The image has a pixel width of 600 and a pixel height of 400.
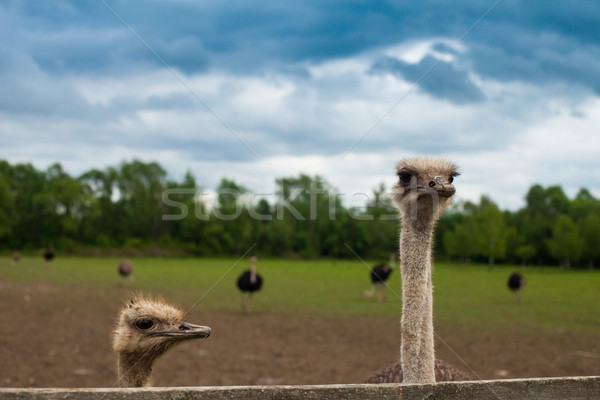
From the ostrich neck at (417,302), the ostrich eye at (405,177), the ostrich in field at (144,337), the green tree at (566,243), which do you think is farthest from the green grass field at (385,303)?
the green tree at (566,243)

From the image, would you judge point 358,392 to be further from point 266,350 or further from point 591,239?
point 591,239

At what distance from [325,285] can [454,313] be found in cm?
1190

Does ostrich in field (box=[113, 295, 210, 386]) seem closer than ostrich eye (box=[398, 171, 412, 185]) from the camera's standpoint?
Yes

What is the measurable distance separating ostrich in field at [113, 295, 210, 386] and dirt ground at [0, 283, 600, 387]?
187 inches

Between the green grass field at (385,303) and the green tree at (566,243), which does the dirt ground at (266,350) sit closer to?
the green grass field at (385,303)

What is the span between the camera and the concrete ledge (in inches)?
64.1

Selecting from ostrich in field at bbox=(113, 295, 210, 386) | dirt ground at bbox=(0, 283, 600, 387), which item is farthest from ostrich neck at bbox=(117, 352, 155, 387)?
dirt ground at bbox=(0, 283, 600, 387)

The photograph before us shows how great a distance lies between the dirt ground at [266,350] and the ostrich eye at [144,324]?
4781mm

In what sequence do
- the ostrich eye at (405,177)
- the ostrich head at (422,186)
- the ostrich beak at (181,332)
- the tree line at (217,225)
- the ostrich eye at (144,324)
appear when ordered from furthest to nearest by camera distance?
the tree line at (217,225) → the ostrich eye at (405,177) → the ostrich head at (422,186) → the ostrich eye at (144,324) → the ostrich beak at (181,332)

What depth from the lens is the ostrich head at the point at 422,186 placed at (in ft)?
11.6

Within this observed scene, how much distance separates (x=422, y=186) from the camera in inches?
141

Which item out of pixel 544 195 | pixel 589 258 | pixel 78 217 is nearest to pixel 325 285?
pixel 589 258

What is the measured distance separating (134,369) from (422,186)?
211cm

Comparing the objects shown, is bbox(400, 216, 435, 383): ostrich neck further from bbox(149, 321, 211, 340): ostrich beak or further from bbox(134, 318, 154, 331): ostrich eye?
bbox(134, 318, 154, 331): ostrich eye
